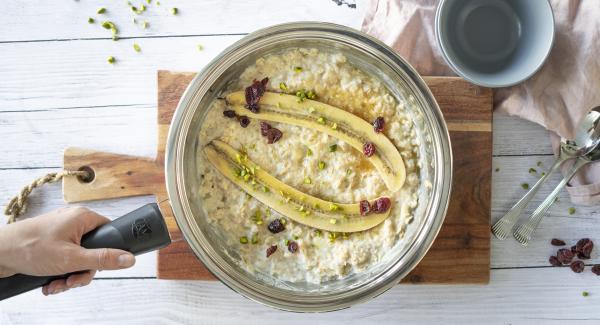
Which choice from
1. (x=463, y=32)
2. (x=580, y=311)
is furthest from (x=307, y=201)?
(x=580, y=311)

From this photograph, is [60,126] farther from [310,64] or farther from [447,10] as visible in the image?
[447,10]

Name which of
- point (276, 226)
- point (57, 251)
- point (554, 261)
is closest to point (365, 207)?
point (276, 226)

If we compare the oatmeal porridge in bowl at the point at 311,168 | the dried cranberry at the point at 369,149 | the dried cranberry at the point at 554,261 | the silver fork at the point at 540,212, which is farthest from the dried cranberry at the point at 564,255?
the dried cranberry at the point at 369,149

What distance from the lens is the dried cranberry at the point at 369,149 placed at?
182 cm

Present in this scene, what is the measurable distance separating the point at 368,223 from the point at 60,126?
3.79 feet

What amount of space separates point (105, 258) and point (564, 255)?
5.09 feet

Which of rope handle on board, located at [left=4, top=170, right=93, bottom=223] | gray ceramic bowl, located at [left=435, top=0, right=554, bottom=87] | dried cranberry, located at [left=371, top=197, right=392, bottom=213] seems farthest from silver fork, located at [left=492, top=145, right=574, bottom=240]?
rope handle on board, located at [left=4, top=170, right=93, bottom=223]

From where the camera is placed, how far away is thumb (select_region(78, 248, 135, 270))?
161cm

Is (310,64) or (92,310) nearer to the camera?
(310,64)

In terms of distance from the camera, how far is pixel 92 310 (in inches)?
81.7

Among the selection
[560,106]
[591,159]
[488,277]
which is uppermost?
[560,106]

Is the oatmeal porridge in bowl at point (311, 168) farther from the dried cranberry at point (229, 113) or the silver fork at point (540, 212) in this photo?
the silver fork at point (540, 212)

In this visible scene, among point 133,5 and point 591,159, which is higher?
point 133,5

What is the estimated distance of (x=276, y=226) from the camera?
6.03ft
